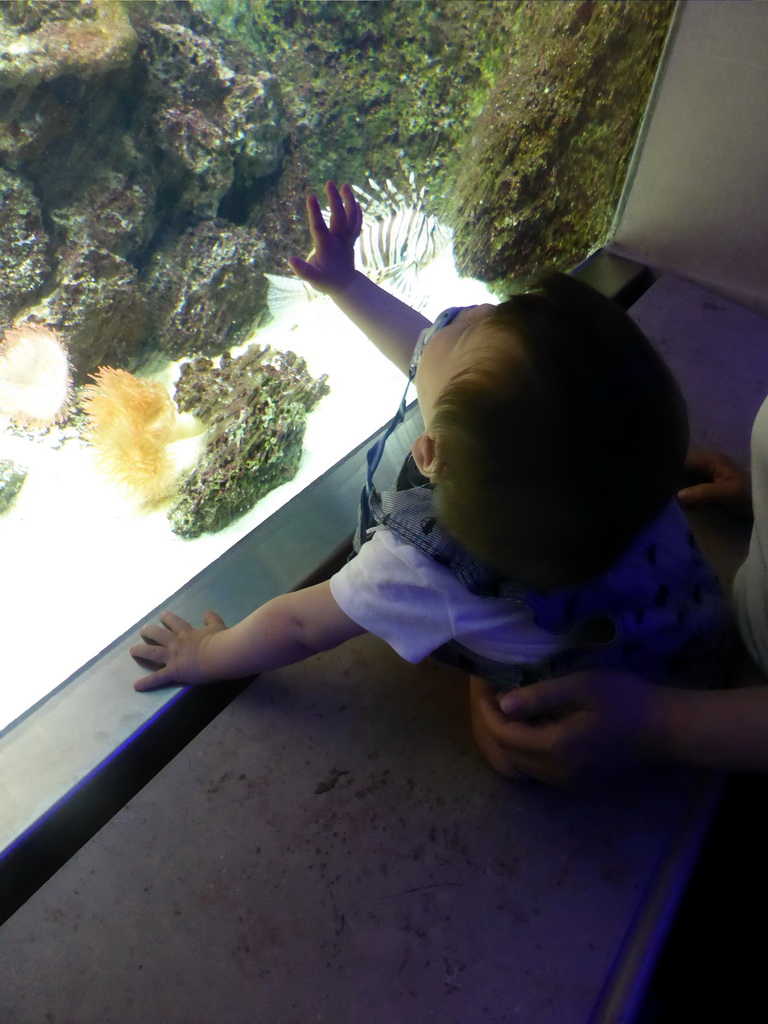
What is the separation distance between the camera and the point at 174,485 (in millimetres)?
1777

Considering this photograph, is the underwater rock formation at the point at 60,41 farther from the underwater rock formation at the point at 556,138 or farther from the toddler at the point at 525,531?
the toddler at the point at 525,531

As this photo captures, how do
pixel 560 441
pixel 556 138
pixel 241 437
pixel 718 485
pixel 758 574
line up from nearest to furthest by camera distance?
1. pixel 560 441
2. pixel 758 574
3. pixel 718 485
4. pixel 241 437
5. pixel 556 138

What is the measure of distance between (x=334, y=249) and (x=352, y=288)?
0.28 ft

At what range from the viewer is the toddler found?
57 centimetres

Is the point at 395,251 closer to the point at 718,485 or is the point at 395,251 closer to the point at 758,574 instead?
the point at 718,485

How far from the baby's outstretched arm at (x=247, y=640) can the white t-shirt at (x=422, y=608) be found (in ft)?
0.24

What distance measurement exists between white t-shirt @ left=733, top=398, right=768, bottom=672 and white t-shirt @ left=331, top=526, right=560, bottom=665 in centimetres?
33

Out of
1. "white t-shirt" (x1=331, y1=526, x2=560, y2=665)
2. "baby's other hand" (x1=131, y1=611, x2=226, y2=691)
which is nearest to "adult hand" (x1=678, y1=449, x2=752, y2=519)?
"white t-shirt" (x1=331, y1=526, x2=560, y2=665)

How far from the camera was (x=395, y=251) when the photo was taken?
2543mm

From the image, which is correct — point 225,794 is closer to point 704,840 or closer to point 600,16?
point 704,840

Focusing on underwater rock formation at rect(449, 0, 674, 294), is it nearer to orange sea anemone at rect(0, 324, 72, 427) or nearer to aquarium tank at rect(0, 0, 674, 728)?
aquarium tank at rect(0, 0, 674, 728)

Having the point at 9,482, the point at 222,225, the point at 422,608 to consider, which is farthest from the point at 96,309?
the point at 422,608

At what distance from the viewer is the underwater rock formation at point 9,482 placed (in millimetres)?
1751

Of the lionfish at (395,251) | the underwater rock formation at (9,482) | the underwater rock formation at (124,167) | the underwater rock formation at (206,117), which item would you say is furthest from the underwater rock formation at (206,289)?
the underwater rock formation at (9,482)
